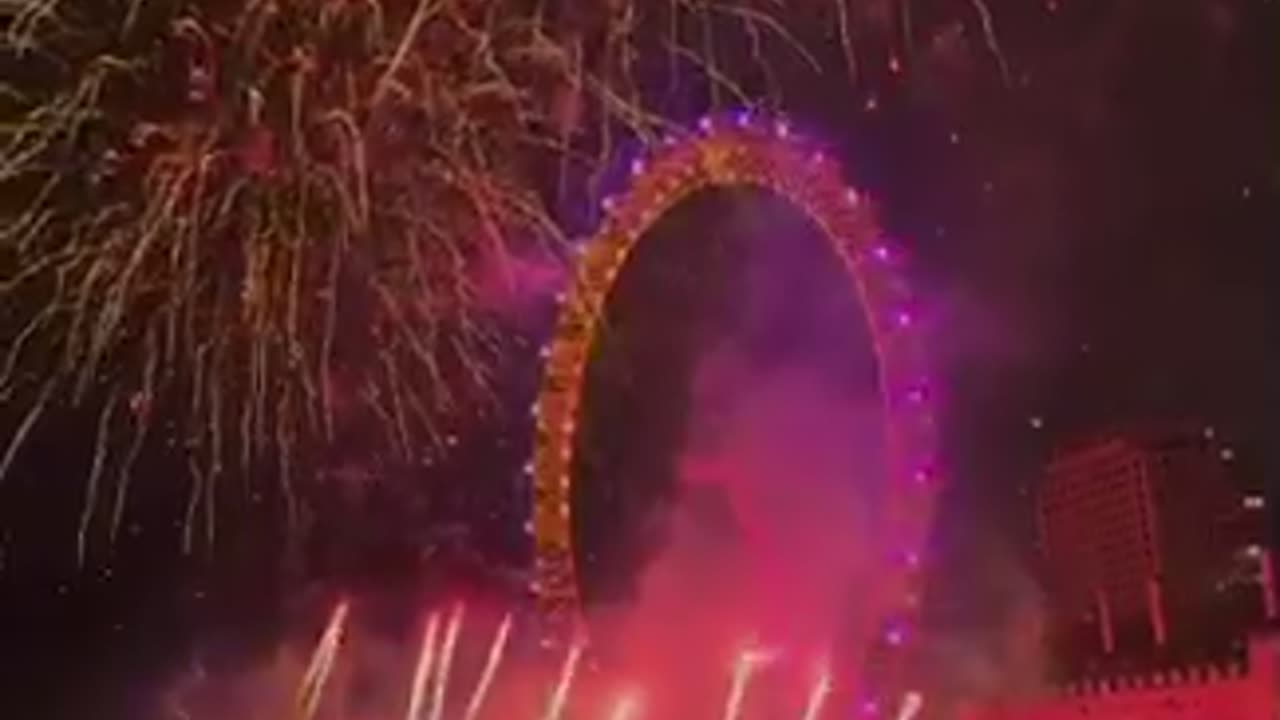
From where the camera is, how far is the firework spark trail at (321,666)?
15.7 ft

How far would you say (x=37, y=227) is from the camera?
310cm

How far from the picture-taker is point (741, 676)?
4668 millimetres

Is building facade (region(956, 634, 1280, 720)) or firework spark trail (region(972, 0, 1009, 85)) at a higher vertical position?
firework spark trail (region(972, 0, 1009, 85))

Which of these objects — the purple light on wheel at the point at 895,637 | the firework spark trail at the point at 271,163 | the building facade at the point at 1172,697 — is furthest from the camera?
the building facade at the point at 1172,697

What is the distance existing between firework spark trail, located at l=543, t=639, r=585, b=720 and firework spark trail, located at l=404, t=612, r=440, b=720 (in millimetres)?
296

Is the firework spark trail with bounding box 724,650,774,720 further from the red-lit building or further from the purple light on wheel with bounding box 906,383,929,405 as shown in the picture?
the red-lit building

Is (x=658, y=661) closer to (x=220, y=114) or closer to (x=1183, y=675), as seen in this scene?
(x=220, y=114)

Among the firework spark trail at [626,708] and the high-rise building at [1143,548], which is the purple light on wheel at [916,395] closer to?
the high-rise building at [1143,548]

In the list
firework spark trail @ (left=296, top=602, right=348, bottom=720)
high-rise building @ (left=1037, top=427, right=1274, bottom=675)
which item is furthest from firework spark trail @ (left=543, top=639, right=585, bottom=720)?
high-rise building @ (left=1037, top=427, right=1274, bottom=675)

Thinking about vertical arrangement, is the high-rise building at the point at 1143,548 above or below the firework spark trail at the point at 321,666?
above

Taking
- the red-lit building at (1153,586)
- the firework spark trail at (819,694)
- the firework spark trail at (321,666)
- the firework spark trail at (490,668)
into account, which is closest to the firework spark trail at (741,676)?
the firework spark trail at (819,694)

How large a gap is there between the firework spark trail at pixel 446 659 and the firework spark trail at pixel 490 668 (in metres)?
0.07

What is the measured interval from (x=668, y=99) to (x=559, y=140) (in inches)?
19.7

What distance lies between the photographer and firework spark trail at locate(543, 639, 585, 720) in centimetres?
459
